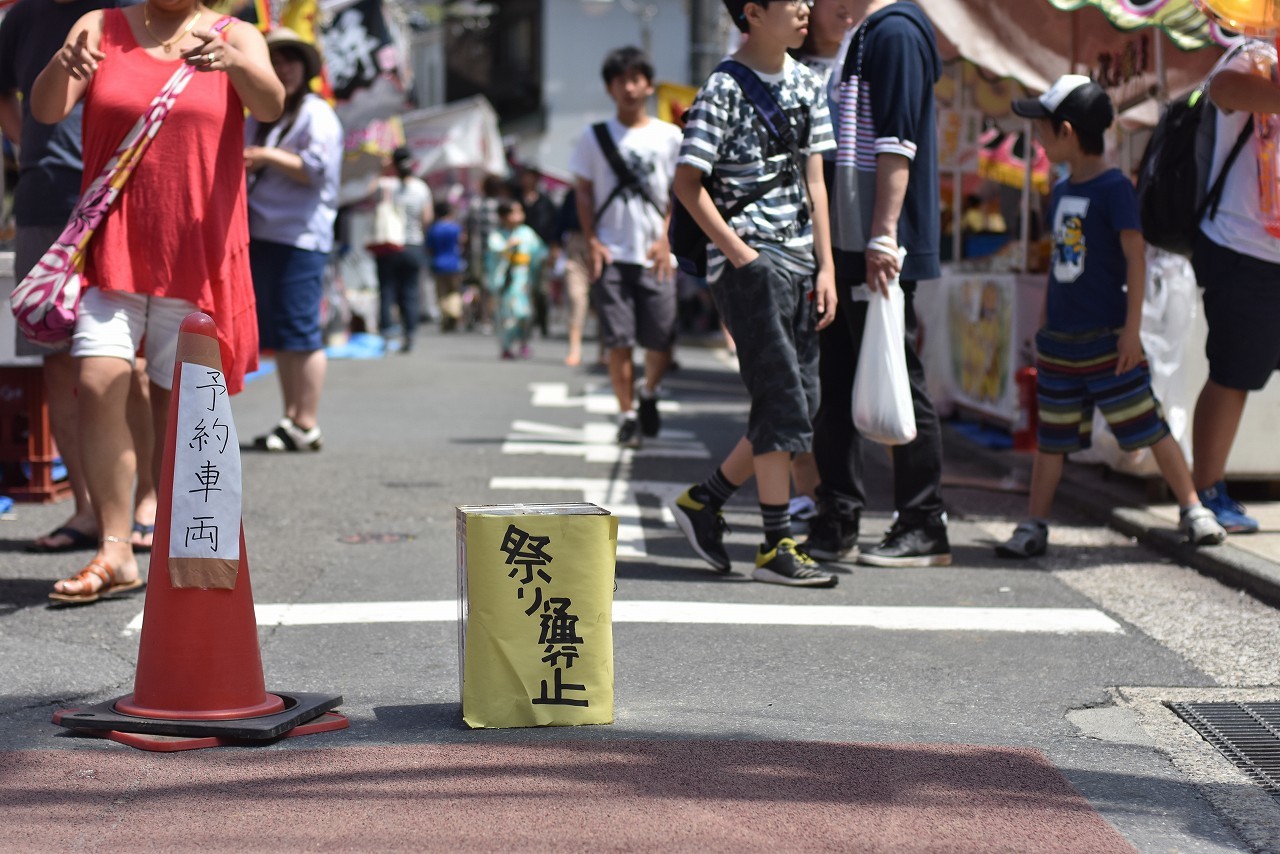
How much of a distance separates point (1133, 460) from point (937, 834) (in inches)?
170

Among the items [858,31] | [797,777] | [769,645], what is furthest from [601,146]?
[797,777]

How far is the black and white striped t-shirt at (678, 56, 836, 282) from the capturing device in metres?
5.47

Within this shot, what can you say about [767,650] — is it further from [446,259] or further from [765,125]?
[446,259]

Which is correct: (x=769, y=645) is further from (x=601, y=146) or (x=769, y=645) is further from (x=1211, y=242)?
(x=601, y=146)

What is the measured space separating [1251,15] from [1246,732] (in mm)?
2532

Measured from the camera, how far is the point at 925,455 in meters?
6.04

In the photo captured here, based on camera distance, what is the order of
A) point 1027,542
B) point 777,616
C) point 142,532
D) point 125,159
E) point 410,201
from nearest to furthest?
point 125,159
point 777,616
point 142,532
point 1027,542
point 410,201

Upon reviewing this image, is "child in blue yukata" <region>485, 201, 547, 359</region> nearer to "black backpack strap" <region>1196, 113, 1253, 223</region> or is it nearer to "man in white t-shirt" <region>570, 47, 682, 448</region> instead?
"man in white t-shirt" <region>570, 47, 682, 448</region>

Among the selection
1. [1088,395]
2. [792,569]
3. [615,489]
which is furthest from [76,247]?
[1088,395]

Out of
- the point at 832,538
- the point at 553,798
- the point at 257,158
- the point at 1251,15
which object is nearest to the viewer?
the point at 553,798

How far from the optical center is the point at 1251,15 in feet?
17.5

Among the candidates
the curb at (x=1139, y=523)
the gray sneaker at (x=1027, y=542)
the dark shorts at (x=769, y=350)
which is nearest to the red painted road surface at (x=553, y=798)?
the dark shorts at (x=769, y=350)

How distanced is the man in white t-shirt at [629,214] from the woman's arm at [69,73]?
14.3ft

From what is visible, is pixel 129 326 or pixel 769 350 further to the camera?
pixel 769 350
